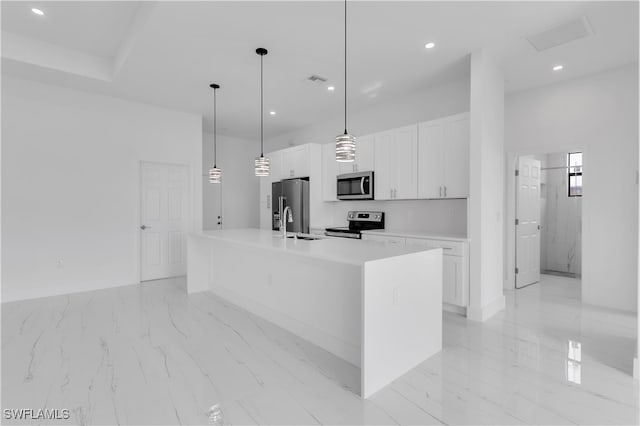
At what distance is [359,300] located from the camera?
2553 millimetres

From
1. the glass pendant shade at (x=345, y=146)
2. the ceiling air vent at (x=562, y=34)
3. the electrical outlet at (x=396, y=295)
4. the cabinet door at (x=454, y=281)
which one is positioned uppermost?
the ceiling air vent at (x=562, y=34)

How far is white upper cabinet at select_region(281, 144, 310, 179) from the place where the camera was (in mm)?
5809

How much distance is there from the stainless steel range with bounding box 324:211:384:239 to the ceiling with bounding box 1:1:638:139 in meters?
1.80

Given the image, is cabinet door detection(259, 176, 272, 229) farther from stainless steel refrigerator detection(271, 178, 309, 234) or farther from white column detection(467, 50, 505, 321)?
white column detection(467, 50, 505, 321)

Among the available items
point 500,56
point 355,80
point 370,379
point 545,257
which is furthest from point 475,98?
point 545,257

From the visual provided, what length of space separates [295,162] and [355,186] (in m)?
1.41

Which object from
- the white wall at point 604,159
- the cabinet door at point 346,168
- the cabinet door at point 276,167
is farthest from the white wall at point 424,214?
the cabinet door at point 276,167

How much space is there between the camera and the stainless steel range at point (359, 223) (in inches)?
201

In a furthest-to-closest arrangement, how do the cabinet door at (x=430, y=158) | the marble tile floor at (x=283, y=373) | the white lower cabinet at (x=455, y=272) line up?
the cabinet door at (x=430, y=158), the white lower cabinet at (x=455, y=272), the marble tile floor at (x=283, y=373)

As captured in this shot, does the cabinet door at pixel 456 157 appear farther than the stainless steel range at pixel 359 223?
No

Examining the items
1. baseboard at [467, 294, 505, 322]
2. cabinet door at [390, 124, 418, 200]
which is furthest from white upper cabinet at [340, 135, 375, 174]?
baseboard at [467, 294, 505, 322]

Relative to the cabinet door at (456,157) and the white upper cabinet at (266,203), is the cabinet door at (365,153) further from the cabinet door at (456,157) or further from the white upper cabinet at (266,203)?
the white upper cabinet at (266,203)

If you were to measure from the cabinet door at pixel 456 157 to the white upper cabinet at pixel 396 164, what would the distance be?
43 cm

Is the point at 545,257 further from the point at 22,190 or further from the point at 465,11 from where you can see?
the point at 22,190
